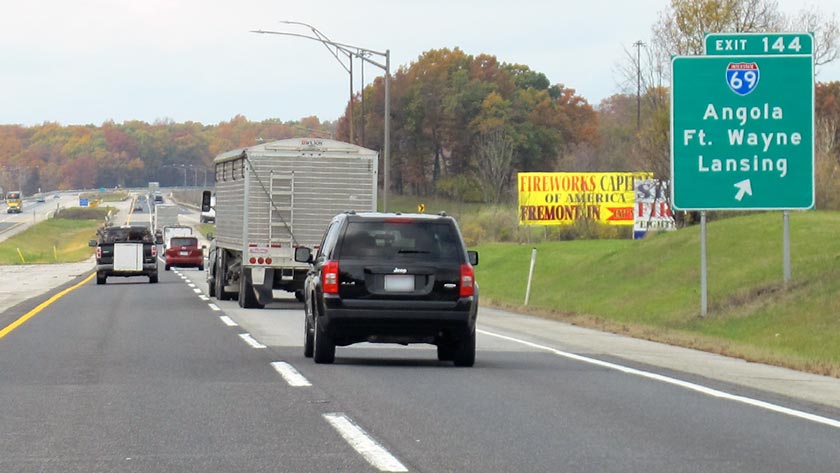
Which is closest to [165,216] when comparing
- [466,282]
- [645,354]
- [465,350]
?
[645,354]

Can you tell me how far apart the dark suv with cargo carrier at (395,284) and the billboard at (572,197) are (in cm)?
5289

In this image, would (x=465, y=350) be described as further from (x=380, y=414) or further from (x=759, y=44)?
(x=759, y=44)

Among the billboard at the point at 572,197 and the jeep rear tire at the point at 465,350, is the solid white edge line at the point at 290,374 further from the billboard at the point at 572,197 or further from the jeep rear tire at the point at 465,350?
the billboard at the point at 572,197

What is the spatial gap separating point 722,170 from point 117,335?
11587mm

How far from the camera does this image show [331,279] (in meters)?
15.4

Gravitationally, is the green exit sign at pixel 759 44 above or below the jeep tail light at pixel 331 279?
above

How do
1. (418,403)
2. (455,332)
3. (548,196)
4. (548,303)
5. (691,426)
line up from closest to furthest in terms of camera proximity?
1. (691,426)
2. (418,403)
3. (455,332)
4. (548,303)
5. (548,196)

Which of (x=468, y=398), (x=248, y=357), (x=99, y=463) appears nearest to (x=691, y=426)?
(x=468, y=398)

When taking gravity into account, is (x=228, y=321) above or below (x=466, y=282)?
below

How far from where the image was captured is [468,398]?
1258 cm

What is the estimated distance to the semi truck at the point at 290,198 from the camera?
29.2 meters

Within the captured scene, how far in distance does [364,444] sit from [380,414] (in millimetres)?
1673

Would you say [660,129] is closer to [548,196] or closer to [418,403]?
→ [548,196]

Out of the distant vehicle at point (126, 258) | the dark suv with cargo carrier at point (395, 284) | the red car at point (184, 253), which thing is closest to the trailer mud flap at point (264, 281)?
the dark suv with cargo carrier at point (395, 284)
